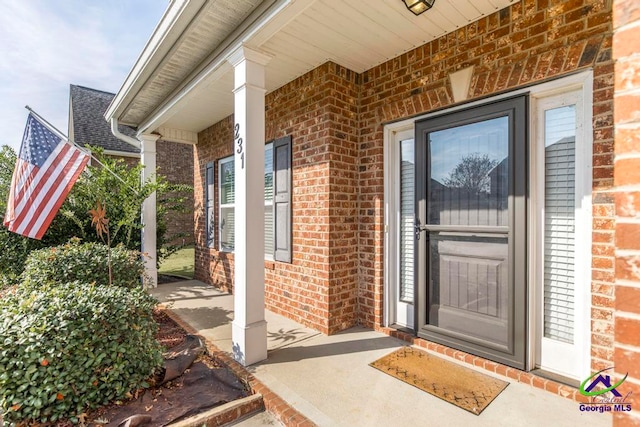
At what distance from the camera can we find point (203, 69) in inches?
129

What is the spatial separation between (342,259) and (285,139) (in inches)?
64.9

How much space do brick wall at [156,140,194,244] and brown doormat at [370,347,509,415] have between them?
991 cm

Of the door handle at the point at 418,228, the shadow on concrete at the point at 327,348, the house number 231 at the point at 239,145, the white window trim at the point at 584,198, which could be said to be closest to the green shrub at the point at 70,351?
the shadow on concrete at the point at 327,348

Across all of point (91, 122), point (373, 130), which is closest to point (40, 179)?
point (373, 130)

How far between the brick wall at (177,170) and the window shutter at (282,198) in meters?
8.08

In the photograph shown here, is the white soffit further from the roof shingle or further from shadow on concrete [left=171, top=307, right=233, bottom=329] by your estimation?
the roof shingle

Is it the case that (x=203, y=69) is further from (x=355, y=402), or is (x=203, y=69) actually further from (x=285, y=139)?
(x=355, y=402)

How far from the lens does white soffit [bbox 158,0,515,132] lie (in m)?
2.37

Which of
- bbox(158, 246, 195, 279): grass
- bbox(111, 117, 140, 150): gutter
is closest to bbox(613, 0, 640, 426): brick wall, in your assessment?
bbox(111, 117, 140, 150): gutter

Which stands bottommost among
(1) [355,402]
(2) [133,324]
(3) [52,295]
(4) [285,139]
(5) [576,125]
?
(1) [355,402]

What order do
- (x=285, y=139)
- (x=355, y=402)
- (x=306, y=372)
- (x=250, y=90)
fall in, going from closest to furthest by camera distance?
1. (x=355, y=402)
2. (x=306, y=372)
3. (x=250, y=90)
4. (x=285, y=139)

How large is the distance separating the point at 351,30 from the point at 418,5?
62 centimetres

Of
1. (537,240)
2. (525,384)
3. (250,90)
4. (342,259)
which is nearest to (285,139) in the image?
(250,90)

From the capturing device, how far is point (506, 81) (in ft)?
7.88
